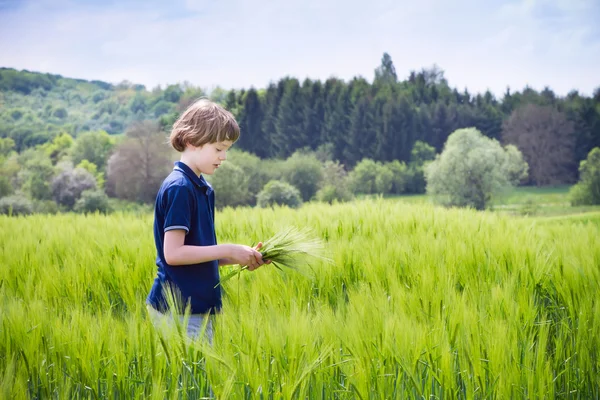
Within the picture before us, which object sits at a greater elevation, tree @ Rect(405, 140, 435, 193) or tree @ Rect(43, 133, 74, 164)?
tree @ Rect(43, 133, 74, 164)

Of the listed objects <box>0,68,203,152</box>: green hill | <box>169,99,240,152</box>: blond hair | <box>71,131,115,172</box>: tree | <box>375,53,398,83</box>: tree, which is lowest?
<box>169,99,240,152</box>: blond hair

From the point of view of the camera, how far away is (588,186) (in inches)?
1028

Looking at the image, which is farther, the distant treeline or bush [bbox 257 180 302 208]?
the distant treeline

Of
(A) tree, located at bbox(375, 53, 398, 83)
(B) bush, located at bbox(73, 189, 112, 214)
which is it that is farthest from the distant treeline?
(B) bush, located at bbox(73, 189, 112, 214)

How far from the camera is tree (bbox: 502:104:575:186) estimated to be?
3042 centimetres

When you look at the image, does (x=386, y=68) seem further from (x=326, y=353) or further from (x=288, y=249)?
(x=326, y=353)

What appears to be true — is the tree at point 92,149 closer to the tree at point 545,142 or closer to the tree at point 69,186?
the tree at point 69,186

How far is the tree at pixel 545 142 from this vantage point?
30.4 metres

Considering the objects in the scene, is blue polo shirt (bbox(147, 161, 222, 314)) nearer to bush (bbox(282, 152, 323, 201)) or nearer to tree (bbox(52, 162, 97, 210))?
tree (bbox(52, 162, 97, 210))

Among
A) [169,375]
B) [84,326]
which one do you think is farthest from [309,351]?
[84,326]

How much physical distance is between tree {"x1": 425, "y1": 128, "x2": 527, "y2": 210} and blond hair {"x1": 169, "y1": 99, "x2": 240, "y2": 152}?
27.5 m

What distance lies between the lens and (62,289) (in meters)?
3.09

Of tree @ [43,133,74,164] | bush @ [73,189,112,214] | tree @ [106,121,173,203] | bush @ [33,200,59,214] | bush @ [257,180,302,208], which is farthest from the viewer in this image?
tree @ [43,133,74,164]

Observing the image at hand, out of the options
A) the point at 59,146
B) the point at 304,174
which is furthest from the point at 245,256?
the point at 59,146
